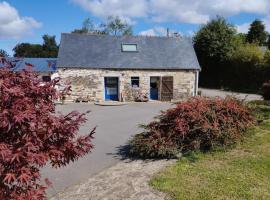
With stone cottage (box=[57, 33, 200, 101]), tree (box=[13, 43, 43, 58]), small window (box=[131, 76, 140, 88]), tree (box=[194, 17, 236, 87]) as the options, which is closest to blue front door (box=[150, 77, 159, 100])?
stone cottage (box=[57, 33, 200, 101])

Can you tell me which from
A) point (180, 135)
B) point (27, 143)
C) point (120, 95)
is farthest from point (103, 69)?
point (27, 143)

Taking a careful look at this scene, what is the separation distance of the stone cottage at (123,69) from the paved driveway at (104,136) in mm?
1980

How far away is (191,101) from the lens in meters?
10.7

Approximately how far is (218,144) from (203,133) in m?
0.52

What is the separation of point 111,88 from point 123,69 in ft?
5.41

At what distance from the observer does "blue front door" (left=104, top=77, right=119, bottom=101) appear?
1075 inches

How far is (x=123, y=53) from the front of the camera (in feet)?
92.3

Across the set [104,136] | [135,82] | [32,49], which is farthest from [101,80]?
[32,49]

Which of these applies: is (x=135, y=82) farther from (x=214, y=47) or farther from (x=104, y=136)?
(x=214, y=47)

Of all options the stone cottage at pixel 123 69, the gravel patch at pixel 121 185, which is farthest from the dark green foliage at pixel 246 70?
the gravel patch at pixel 121 185

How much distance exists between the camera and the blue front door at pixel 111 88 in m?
27.3

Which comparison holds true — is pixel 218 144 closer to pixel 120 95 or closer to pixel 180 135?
pixel 180 135

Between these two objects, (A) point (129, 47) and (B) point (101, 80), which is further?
(A) point (129, 47)

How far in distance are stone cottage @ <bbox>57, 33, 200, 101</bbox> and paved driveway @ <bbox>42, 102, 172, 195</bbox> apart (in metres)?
1.98
